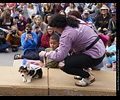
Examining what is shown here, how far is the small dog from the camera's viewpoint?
2873 mm

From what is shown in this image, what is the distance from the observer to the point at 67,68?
2877mm

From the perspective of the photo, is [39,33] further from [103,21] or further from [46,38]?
[103,21]

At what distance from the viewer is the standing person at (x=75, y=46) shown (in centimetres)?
268

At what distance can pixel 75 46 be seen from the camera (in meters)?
2.84

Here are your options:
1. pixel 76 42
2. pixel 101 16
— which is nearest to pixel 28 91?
pixel 76 42

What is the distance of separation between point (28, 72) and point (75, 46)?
0.74m

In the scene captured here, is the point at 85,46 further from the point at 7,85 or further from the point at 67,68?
the point at 7,85

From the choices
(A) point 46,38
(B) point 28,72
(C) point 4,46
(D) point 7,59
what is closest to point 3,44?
(C) point 4,46

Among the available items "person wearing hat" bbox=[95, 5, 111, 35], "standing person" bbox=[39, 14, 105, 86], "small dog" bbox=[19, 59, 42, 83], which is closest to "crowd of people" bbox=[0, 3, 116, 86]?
"person wearing hat" bbox=[95, 5, 111, 35]

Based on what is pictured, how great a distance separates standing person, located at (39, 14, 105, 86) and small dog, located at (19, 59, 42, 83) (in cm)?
28

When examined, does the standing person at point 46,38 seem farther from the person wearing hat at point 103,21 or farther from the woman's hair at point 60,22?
the woman's hair at point 60,22

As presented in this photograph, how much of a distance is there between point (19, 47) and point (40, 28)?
0.83 meters

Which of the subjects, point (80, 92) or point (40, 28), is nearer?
point (80, 92)

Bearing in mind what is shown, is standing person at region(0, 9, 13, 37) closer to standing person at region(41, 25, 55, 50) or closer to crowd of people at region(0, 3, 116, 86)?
Answer: crowd of people at region(0, 3, 116, 86)
